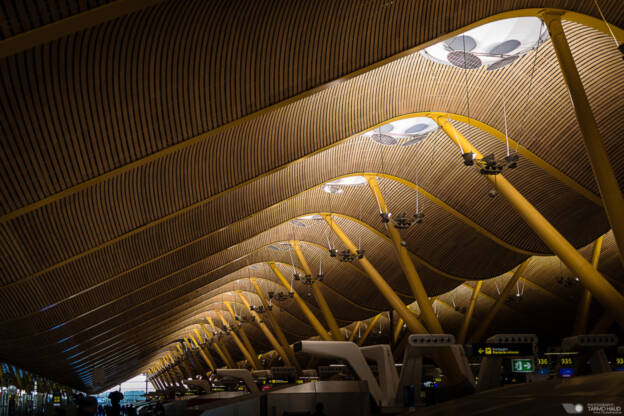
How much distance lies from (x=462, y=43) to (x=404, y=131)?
689 cm

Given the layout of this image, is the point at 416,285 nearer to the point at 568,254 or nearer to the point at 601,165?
the point at 568,254

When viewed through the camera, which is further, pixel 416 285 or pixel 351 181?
pixel 351 181

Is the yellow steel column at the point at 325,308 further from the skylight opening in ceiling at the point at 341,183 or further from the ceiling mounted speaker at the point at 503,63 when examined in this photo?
the ceiling mounted speaker at the point at 503,63

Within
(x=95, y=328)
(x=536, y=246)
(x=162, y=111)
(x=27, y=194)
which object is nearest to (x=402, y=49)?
(x=162, y=111)

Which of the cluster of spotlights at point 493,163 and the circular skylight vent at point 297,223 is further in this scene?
the circular skylight vent at point 297,223

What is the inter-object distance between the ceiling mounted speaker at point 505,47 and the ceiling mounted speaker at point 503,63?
49 cm

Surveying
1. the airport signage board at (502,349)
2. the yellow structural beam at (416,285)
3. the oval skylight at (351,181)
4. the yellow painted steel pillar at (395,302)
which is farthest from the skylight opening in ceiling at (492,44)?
the yellow painted steel pillar at (395,302)

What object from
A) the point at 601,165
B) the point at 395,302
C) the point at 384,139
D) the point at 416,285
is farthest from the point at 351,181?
the point at 601,165

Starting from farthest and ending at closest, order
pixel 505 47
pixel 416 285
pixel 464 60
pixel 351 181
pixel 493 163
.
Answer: pixel 351 181, pixel 416 285, pixel 464 60, pixel 505 47, pixel 493 163

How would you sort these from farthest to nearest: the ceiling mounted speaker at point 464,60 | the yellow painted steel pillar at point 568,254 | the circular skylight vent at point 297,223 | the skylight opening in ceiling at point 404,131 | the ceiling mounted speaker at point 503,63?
the circular skylight vent at point 297,223 → the skylight opening in ceiling at point 404,131 → the ceiling mounted speaker at point 503,63 → the ceiling mounted speaker at point 464,60 → the yellow painted steel pillar at point 568,254

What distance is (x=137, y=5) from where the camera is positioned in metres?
8.21

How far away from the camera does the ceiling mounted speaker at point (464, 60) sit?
1925cm

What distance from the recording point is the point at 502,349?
67.8ft


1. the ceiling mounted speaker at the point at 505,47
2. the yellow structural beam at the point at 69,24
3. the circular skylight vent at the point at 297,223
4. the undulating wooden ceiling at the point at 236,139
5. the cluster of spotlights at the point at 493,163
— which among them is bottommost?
the yellow structural beam at the point at 69,24
